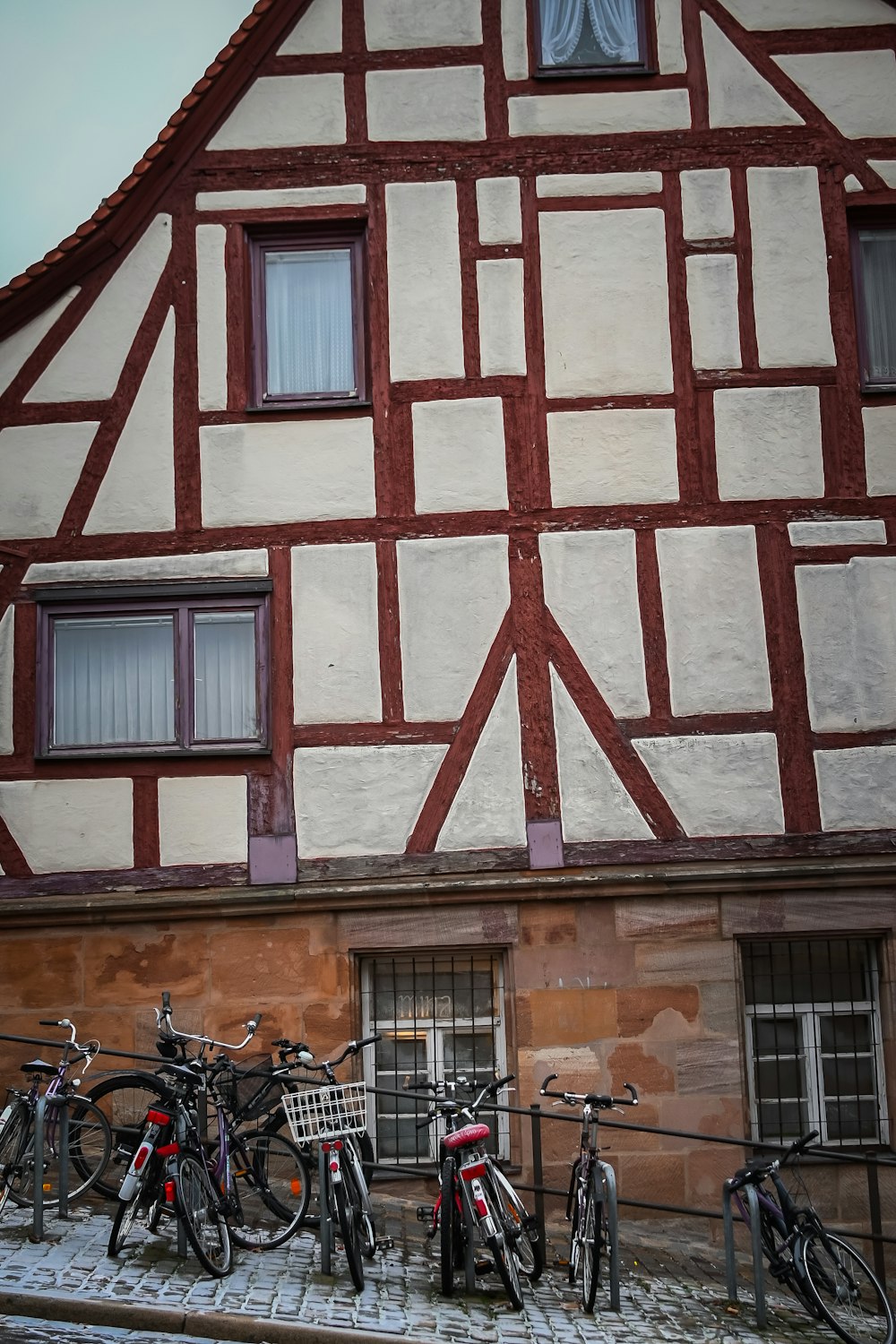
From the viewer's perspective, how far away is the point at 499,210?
11.5m

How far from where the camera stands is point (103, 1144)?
9.46 m

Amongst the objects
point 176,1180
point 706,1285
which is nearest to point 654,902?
point 706,1285

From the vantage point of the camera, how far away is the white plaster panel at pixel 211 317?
11.4m

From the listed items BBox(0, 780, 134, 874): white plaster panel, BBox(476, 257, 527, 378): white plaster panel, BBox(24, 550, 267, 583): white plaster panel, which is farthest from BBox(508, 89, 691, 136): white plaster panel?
BBox(0, 780, 134, 874): white plaster panel

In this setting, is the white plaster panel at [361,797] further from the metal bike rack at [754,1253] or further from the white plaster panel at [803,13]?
the white plaster panel at [803,13]

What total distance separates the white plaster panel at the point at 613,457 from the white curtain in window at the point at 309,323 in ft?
5.44

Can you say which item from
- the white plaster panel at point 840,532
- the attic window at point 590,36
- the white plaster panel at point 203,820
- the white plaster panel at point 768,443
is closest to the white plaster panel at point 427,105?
the attic window at point 590,36

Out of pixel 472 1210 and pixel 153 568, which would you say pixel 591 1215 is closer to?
pixel 472 1210

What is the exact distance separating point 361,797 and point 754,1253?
13.3 ft

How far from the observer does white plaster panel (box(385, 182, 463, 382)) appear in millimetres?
11398

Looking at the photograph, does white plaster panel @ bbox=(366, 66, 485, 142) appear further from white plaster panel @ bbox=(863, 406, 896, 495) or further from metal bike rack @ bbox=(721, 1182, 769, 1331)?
metal bike rack @ bbox=(721, 1182, 769, 1331)

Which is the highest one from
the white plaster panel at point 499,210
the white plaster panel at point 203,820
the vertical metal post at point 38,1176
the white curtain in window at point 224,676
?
the white plaster panel at point 499,210

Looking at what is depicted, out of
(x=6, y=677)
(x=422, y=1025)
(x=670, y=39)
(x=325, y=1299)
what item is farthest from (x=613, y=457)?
(x=325, y=1299)

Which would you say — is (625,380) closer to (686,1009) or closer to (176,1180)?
(686,1009)
